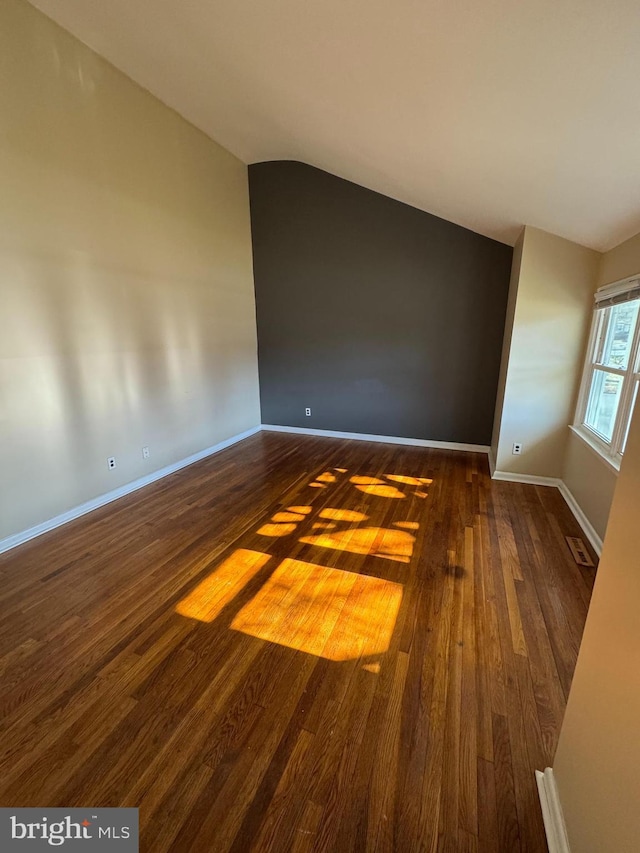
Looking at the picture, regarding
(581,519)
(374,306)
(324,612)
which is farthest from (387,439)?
(324,612)

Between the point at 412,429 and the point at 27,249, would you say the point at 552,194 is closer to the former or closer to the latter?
the point at 412,429

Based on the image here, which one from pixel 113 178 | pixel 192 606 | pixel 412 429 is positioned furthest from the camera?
pixel 412 429

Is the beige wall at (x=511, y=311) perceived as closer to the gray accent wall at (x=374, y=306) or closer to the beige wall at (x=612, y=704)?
the gray accent wall at (x=374, y=306)

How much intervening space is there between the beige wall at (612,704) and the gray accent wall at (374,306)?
372cm

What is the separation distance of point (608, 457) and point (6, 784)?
3439mm

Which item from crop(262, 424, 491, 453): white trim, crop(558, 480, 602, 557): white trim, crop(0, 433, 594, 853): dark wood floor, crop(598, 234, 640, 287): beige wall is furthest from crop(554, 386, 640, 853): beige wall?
crop(262, 424, 491, 453): white trim

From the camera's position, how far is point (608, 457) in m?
2.58

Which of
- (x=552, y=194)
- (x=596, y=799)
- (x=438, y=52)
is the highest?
(x=438, y=52)

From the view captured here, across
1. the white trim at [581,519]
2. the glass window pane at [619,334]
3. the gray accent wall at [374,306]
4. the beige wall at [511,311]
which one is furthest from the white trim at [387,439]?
the glass window pane at [619,334]

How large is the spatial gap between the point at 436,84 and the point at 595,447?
2544 millimetres

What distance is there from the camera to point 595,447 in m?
2.80

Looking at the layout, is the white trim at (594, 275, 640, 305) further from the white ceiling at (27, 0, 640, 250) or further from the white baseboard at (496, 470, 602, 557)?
the white baseboard at (496, 470, 602, 557)

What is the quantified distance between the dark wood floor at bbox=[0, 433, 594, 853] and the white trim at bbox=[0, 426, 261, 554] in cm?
10

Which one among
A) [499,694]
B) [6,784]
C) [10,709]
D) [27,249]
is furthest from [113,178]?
[499,694]
